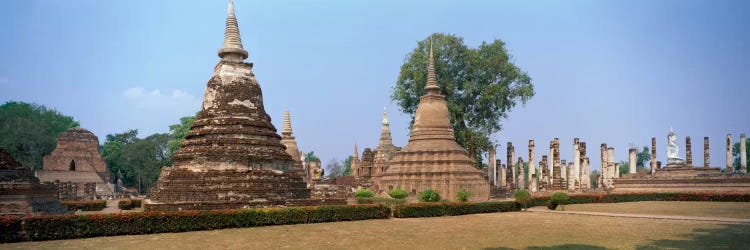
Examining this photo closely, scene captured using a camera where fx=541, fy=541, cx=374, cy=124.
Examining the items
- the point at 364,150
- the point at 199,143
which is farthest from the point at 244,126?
the point at 364,150

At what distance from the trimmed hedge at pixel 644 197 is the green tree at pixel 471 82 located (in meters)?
10.7

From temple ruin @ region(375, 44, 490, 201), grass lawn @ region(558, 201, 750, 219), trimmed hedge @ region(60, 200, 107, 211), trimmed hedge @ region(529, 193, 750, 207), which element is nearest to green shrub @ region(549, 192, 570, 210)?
grass lawn @ region(558, 201, 750, 219)

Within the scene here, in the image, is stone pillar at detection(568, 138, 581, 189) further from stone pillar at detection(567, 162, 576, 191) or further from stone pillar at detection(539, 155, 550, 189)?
stone pillar at detection(539, 155, 550, 189)

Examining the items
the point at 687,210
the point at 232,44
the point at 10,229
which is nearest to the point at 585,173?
the point at 687,210

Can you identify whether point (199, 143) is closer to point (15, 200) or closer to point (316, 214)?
point (316, 214)

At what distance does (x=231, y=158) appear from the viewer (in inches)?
763

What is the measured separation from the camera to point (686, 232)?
47.3ft

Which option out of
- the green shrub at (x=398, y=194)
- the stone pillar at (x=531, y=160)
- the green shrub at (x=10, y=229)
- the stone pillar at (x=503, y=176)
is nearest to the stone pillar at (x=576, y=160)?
the stone pillar at (x=531, y=160)

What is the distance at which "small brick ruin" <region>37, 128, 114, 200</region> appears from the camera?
48.3 m

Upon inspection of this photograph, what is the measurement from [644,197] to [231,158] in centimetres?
2488

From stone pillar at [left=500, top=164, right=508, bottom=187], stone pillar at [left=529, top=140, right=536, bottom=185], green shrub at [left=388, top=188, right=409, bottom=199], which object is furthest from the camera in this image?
stone pillar at [left=500, top=164, right=508, bottom=187]

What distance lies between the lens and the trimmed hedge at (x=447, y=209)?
20594 mm

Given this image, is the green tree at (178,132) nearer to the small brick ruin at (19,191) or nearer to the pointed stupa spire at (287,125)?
the pointed stupa spire at (287,125)

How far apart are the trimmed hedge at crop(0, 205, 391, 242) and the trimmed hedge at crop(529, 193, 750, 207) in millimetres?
13207
